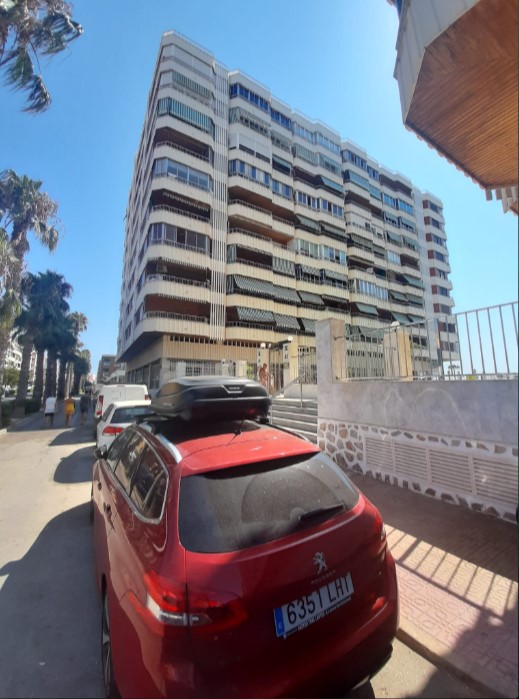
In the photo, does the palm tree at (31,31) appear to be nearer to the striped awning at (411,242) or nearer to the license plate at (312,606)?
the license plate at (312,606)

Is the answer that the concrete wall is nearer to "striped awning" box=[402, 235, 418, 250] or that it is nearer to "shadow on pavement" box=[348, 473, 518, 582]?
"shadow on pavement" box=[348, 473, 518, 582]

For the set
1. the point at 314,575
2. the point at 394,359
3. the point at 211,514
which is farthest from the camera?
the point at 394,359

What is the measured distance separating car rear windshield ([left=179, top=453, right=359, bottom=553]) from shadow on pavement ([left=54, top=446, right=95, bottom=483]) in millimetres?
6388

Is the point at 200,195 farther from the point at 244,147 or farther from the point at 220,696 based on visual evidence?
the point at 220,696

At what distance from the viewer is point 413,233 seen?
146 feet

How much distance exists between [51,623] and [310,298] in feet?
98.8

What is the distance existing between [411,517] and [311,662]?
1991mm

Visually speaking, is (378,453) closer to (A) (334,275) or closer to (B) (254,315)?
(B) (254,315)

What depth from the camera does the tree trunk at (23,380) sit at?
20.3m

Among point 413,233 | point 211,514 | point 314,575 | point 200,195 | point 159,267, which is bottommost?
point 314,575

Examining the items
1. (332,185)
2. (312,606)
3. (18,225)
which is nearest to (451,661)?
(312,606)

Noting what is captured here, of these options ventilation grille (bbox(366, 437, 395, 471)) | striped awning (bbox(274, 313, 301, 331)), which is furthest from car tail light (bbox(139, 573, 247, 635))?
striped awning (bbox(274, 313, 301, 331))

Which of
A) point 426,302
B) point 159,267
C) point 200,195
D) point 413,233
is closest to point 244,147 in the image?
point 200,195

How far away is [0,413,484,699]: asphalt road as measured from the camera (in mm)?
1720
